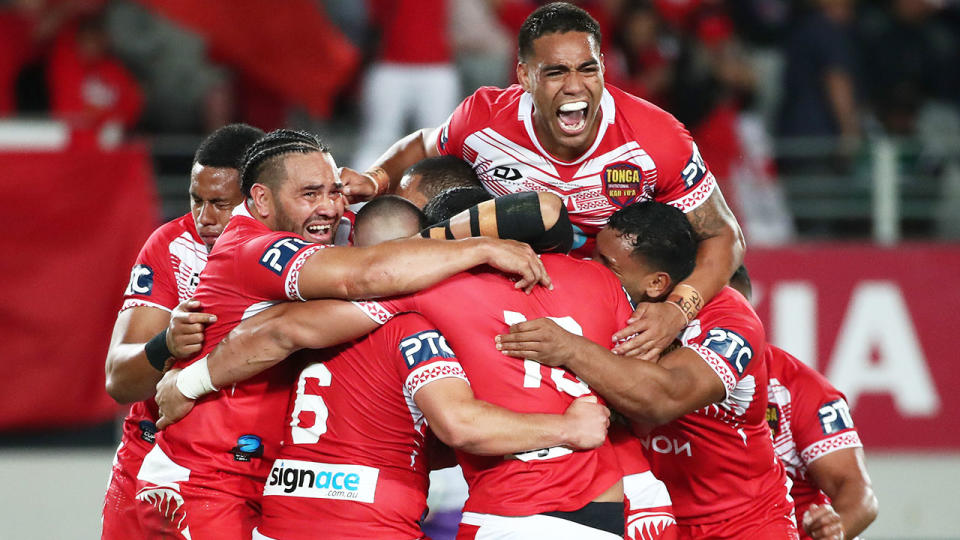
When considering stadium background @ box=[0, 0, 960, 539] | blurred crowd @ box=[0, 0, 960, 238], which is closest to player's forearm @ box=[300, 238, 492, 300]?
stadium background @ box=[0, 0, 960, 539]

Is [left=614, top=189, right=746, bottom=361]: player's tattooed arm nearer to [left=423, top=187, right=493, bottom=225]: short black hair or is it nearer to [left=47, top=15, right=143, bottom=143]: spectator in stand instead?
[left=423, top=187, right=493, bottom=225]: short black hair

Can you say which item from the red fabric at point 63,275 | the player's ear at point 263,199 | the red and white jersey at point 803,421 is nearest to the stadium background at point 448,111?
the red fabric at point 63,275

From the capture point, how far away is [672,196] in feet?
17.0

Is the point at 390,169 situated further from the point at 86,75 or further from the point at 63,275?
the point at 86,75

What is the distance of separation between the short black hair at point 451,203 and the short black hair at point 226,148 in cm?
96

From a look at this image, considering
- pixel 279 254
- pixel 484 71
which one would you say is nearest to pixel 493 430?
pixel 279 254

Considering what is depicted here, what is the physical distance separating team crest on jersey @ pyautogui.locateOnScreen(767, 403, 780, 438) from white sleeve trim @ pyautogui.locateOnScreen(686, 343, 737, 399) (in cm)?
69

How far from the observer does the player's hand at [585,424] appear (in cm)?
417

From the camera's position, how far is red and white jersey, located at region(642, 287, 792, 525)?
4.79 meters

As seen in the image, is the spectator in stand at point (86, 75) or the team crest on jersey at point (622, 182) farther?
the spectator in stand at point (86, 75)

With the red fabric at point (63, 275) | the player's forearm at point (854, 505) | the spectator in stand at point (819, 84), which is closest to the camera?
the player's forearm at point (854, 505)

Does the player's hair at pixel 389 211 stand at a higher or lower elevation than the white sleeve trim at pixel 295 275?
higher

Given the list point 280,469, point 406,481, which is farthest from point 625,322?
point 280,469

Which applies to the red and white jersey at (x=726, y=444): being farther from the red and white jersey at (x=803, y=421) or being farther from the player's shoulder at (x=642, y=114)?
the player's shoulder at (x=642, y=114)
